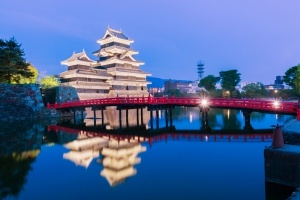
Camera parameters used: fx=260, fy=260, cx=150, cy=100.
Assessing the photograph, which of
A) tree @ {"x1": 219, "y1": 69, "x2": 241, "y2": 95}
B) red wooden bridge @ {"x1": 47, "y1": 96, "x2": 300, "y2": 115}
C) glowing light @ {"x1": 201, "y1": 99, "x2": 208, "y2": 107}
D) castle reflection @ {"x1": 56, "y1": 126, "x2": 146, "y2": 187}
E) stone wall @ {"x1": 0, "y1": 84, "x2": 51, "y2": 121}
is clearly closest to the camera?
castle reflection @ {"x1": 56, "y1": 126, "x2": 146, "y2": 187}

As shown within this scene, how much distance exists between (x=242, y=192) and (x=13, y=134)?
20.5 metres

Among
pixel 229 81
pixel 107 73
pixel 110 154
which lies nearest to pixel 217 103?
pixel 110 154

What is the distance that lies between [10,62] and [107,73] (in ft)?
81.4

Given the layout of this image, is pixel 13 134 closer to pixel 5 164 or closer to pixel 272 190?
pixel 5 164

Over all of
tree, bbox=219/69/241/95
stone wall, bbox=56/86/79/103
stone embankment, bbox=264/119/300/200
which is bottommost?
stone embankment, bbox=264/119/300/200

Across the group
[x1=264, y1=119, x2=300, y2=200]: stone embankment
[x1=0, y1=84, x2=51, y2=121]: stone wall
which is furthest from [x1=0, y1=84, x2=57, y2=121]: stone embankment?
[x1=264, y1=119, x2=300, y2=200]: stone embankment

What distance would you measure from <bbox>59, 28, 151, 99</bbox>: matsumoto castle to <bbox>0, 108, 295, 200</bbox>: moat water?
3573 cm

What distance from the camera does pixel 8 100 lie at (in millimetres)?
33125

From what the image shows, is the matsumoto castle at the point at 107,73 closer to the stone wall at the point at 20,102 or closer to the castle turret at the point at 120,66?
the castle turret at the point at 120,66

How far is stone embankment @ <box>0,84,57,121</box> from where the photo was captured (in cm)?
3275

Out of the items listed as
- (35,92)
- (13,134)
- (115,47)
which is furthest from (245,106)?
(115,47)

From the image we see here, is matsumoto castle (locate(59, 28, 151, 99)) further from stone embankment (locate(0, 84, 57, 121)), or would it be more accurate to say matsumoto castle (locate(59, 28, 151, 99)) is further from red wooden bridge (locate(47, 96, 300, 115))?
red wooden bridge (locate(47, 96, 300, 115))

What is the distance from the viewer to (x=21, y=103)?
34469 millimetres

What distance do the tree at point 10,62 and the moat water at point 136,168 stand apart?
62.6 feet
